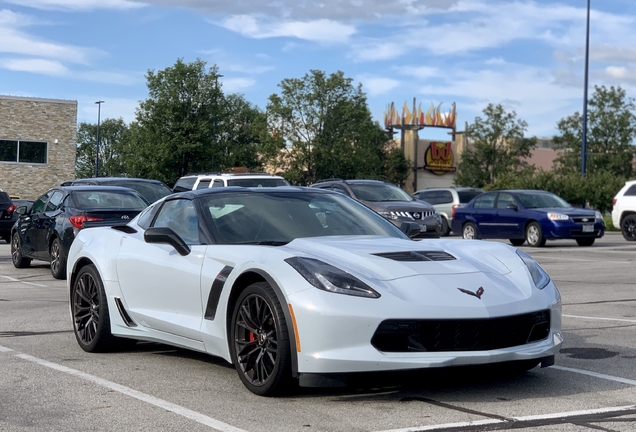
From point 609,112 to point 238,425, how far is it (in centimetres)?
7224

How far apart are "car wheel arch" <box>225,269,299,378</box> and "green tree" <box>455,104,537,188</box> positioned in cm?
6531

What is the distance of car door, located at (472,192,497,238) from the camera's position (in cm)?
2520

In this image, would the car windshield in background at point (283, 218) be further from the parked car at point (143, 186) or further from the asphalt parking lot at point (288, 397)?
the parked car at point (143, 186)

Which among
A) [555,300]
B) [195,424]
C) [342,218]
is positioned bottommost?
[195,424]

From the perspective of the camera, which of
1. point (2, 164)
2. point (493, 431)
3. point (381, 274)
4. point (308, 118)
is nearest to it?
point (493, 431)

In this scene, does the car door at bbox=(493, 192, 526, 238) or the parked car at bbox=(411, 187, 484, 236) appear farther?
the parked car at bbox=(411, 187, 484, 236)

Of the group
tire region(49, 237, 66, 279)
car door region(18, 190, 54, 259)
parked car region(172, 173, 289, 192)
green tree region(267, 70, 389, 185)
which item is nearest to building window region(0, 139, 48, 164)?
green tree region(267, 70, 389, 185)

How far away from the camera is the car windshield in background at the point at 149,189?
63.6ft

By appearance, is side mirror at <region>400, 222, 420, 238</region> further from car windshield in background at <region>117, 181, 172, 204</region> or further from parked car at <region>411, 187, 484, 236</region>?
parked car at <region>411, 187, 484, 236</region>

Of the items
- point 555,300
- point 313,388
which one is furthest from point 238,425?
point 555,300

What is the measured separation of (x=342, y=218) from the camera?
268 inches

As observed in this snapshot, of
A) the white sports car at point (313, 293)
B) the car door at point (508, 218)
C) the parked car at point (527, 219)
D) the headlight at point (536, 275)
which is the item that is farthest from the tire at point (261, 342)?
the car door at point (508, 218)

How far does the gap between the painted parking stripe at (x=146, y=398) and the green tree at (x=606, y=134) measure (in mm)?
A: 66647

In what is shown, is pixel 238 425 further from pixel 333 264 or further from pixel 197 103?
pixel 197 103
